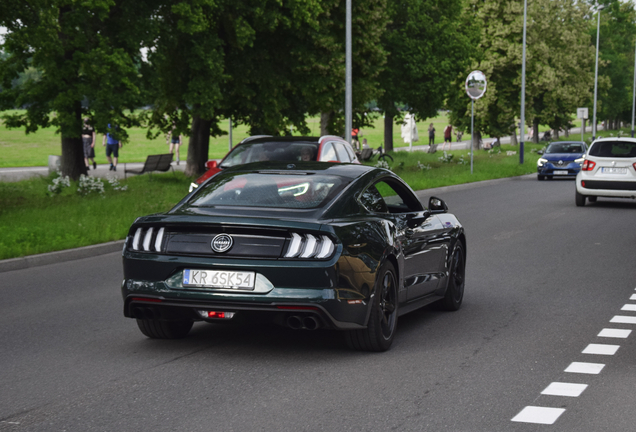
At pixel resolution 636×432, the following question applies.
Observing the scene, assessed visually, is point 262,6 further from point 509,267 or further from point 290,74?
point 509,267

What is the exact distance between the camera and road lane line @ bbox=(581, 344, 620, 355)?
23.1 ft

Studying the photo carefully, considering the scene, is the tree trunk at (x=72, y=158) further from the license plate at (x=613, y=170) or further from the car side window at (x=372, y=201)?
the car side window at (x=372, y=201)

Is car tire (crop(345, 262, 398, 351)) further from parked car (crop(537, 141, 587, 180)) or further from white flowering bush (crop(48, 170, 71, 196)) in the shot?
parked car (crop(537, 141, 587, 180))

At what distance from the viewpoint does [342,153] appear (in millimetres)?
19109

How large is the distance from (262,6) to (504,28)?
39.1 m

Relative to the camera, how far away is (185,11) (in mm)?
24609

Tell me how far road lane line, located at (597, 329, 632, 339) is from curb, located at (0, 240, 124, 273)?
763 cm

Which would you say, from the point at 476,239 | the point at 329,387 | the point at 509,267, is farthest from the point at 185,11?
the point at 329,387

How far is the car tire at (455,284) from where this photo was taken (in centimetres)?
884

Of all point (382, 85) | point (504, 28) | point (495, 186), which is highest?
point (504, 28)

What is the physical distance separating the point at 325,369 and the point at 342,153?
12889mm

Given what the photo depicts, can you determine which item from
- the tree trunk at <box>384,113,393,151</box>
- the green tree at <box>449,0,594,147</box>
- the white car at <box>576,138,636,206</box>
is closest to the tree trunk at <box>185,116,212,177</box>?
the white car at <box>576,138,636,206</box>

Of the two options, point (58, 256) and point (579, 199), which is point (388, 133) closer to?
point (579, 199)

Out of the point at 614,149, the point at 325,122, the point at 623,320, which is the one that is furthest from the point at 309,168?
the point at 325,122
